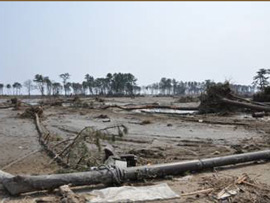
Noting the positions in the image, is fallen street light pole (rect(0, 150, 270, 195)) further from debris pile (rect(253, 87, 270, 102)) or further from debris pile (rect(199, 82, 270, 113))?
debris pile (rect(253, 87, 270, 102))

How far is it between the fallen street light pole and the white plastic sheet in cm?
33

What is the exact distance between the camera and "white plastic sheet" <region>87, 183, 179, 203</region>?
555 cm

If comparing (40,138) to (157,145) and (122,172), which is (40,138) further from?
(122,172)

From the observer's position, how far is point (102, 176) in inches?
247

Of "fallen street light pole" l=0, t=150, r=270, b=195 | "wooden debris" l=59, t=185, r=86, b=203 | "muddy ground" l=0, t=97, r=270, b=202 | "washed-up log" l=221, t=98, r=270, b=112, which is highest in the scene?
"washed-up log" l=221, t=98, r=270, b=112

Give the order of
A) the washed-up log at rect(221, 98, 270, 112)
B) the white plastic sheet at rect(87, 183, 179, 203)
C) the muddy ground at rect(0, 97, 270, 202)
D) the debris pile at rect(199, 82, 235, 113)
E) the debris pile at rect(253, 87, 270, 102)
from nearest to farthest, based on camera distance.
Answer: the white plastic sheet at rect(87, 183, 179, 203) < the muddy ground at rect(0, 97, 270, 202) < the washed-up log at rect(221, 98, 270, 112) < the debris pile at rect(199, 82, 235, 113) < the debris pile at rect(253, 87, 270, 102)

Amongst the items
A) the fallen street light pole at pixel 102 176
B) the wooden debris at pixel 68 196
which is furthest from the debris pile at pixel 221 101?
the wooden debris at pixel 68 196

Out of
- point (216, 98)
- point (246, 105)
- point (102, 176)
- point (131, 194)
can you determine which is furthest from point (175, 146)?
point (216, 98)

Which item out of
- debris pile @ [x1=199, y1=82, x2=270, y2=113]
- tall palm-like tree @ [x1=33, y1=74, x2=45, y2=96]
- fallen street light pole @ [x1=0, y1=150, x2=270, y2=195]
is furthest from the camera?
tall palm-like tree @ [x1=33, y1=74, x2=45, y2=96]

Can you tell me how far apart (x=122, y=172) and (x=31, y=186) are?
5.39 feet

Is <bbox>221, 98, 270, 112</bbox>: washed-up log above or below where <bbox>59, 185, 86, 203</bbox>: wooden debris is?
above

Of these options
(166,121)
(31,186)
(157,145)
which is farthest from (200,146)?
(166,121)

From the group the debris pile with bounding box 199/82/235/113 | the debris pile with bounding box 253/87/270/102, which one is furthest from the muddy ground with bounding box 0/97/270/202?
the debris pile with bounding box 253/87/270/102

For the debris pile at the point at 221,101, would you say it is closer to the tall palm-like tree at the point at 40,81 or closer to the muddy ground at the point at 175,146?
the muddy ground at the point at 175,146
